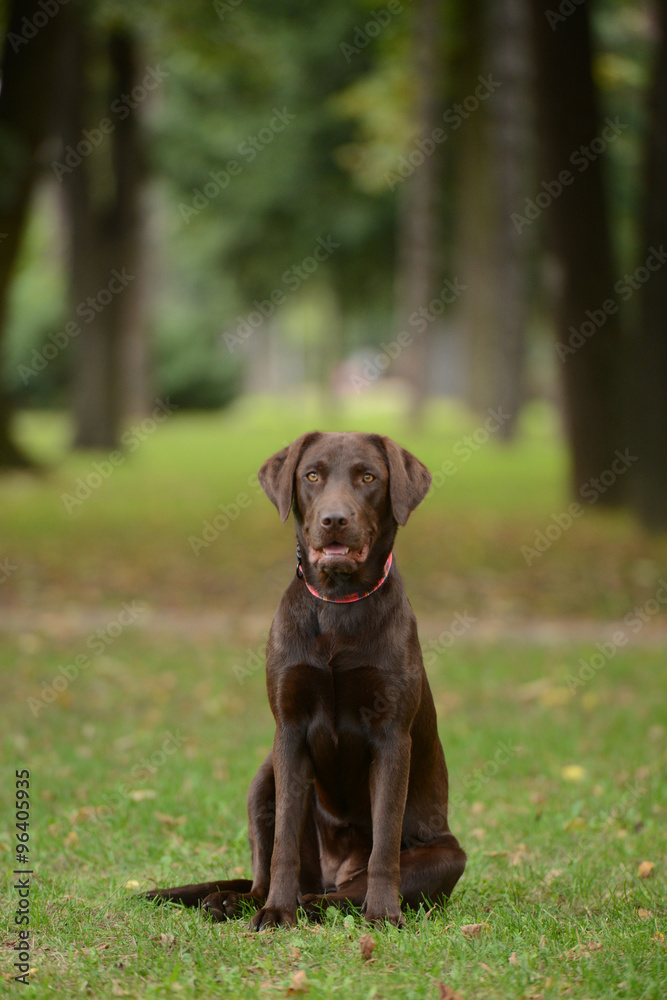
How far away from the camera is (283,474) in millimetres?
4480

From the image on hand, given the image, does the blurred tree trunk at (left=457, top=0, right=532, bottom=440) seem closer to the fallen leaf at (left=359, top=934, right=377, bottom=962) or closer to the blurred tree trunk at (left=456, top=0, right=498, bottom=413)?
the blurred tree trunk at (left=456, top=0, right=498, bottom=413)

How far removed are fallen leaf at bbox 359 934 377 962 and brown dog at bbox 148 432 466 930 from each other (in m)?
0.24

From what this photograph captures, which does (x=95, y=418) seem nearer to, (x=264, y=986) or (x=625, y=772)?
(x=625, y=772)

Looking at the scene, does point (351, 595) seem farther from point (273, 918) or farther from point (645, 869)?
point (645, 869)

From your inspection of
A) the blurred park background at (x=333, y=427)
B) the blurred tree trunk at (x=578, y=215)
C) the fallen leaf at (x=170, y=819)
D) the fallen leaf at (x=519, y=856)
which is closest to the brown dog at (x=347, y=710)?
the blurred park background at (x=333, y=427)

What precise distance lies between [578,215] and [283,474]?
1249 cm

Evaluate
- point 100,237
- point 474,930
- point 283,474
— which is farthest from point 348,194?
point 474,930

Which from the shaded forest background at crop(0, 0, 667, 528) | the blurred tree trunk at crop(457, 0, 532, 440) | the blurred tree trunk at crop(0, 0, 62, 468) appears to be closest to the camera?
the blurred tree trunk at crop(0, 0, 62, 468)

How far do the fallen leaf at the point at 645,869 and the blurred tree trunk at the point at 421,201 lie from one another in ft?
64.6

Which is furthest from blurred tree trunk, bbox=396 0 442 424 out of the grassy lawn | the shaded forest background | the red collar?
the red collar

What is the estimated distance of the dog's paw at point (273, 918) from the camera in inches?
164

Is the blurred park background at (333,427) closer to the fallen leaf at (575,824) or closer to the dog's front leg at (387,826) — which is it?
the fallen leaf at (575,824)

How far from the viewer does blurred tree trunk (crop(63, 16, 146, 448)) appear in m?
23.8

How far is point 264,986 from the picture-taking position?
12.1 feet
